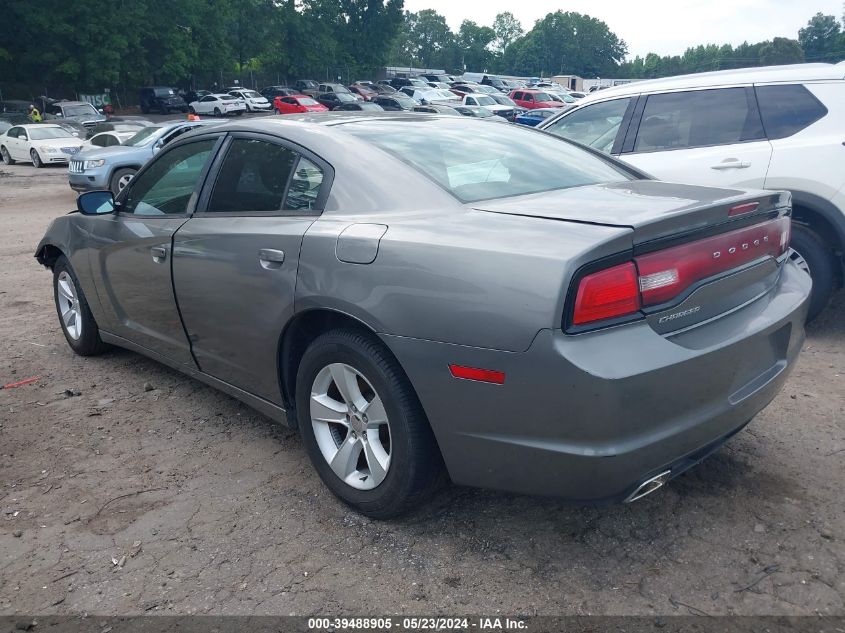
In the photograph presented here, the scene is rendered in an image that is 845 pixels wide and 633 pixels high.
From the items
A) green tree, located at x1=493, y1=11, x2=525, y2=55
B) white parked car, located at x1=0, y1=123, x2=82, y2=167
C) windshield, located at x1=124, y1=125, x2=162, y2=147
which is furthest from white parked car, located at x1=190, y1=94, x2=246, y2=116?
green tree, located at x1=493, y1=11, x2=525, y2=55

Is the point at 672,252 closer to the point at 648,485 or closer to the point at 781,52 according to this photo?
the point at 648,485

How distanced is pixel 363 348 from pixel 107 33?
47.5 m

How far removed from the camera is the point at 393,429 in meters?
2.65

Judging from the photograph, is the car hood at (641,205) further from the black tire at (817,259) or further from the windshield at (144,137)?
the windshield at (144,137)

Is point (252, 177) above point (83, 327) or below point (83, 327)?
above

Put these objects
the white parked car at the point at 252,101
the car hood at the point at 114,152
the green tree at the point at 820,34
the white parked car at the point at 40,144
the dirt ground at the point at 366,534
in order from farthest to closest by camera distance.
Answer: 1. the green tree at the point at 820,34
2. the white parked car at the point at 252,101
3. the white parked car at the point at 40,144
4. the car hood at the point at 114,152
5. the dirt ground at the point at 366,534

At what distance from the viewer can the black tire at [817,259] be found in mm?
4879

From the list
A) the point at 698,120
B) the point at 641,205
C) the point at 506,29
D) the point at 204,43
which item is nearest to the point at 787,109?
the point at 698,120

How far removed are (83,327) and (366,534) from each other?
302 centimetres

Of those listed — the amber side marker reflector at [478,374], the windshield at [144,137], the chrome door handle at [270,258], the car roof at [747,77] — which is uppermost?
the car roof at [747,77]

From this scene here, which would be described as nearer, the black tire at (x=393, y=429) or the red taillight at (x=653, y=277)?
the red taillight at (x=653, y=277)

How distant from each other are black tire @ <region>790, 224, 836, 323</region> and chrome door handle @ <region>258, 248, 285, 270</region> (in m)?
3.69

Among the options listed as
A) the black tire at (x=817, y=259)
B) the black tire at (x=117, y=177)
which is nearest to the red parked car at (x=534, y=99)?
the black tire at (x=117, y=177)

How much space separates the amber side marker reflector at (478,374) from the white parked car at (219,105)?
43.0 meters
